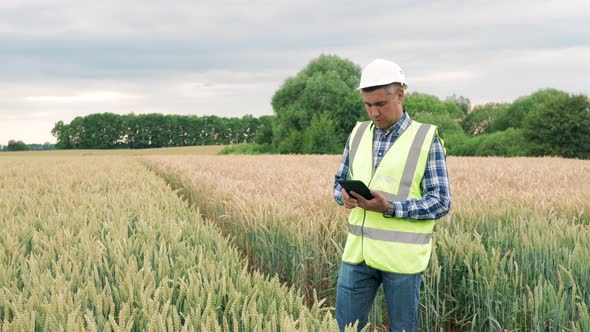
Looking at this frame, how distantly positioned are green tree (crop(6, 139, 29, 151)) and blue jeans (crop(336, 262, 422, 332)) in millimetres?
98988

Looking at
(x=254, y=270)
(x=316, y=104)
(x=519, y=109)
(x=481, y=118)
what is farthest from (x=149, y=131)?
(x=254, y=270)

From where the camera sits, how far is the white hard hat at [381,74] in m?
2.75

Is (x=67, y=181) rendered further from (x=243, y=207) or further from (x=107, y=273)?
(x=107, y=273)

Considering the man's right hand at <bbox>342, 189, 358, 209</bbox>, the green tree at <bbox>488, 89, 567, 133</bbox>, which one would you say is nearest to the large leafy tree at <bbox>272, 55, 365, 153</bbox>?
the green tree at <bbox>488, 89, 567, 133</bbox>

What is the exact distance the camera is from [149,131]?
8962cm

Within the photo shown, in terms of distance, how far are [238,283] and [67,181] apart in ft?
25.3

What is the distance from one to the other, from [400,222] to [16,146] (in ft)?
326

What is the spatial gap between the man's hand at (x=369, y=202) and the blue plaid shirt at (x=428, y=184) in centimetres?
10

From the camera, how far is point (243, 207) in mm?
5402

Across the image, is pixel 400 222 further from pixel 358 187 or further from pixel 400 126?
pixel 400 126

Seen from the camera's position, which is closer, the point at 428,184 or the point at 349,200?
the point at 349,200

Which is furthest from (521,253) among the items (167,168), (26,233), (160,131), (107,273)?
(160,131)

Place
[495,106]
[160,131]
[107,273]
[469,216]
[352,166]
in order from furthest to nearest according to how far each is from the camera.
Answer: [160,131] < [495,106] < [469,216] < [352,166] < [107,273]

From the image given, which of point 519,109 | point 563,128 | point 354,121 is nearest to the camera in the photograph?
point 563,128
